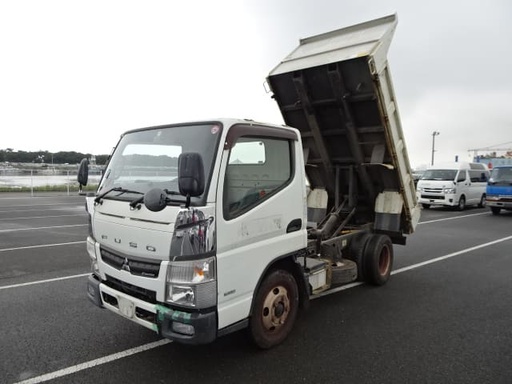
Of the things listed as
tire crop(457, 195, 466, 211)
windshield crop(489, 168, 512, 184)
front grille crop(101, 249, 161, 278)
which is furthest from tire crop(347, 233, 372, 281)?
tire crop(457, 195, 466, 211)

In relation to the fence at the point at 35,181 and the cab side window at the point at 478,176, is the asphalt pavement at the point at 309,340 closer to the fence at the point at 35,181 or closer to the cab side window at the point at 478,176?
the cab side window at the point at 478,176

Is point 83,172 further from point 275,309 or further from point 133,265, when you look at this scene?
point 275,309

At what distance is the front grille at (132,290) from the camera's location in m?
3.18

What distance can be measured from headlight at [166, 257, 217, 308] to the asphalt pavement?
0.77 m

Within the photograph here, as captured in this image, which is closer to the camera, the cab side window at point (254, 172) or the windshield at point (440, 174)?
the cab side window at point (254, 172)

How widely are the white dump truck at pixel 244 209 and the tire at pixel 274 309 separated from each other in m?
0.01

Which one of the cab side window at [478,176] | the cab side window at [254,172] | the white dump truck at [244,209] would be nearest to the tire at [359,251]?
the white dump truck at [244,209]

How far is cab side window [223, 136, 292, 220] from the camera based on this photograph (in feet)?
10.8

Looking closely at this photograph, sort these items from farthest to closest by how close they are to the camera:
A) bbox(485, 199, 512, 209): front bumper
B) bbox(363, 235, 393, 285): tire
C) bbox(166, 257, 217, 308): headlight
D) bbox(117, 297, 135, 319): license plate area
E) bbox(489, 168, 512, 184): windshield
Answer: bbox(489, 168, 512, 184): windshield, bbox(485, 199, 512, 209): front bumper, bbox(363, 235, 393, 285): tire, bbox(117, 297, 135, 319): license plate area, bbox(166, 257, 217, 308): headlight

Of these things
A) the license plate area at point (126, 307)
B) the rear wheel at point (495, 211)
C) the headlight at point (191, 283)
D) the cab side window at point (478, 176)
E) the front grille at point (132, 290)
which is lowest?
the rear wheel at point (495, 211)

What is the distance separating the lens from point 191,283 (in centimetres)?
294

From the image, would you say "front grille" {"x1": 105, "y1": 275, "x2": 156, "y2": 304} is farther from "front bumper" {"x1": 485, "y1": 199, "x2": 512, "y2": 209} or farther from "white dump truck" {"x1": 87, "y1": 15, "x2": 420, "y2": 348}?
"front bumper" {"x1": 485, "y1": 199, "x2": 512, "y2": 209}

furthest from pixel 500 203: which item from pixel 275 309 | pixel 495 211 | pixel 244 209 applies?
pixel 244 209

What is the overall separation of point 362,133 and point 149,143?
3270mm
